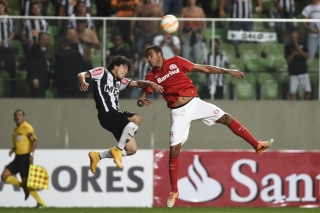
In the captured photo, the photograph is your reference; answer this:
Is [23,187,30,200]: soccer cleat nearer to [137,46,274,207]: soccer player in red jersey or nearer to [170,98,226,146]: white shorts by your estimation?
[137,46,274,207]: soccer player in red jersey

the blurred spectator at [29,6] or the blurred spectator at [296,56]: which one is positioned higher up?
the blurred spectator at [29,6]

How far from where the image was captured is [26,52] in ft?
61.3

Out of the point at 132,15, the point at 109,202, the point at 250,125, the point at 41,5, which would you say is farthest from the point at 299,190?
the point at 41,5

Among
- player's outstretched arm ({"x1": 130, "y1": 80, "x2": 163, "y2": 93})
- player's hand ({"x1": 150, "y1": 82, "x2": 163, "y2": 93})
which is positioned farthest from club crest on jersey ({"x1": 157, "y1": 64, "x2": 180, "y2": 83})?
player's hand ({"x1": 150, "y1": 82, "x2": 163, "y2": 93})

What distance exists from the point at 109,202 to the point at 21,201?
5.42 feet

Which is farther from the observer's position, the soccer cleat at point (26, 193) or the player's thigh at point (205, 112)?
Answer: the soccer cleat at point (26, 193)

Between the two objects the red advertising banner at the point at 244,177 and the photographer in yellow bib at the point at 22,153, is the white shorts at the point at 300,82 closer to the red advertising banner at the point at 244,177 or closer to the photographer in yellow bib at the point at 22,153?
the red advertising banner at the point at 244,177

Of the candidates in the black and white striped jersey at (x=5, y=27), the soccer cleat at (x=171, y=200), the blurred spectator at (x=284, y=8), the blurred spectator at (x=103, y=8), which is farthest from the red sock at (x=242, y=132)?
the blurred spectator at (x=103, y=8)

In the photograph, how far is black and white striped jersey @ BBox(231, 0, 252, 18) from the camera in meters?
19.9

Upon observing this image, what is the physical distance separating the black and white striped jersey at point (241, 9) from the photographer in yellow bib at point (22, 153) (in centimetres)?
466

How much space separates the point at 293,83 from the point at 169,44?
2.51m

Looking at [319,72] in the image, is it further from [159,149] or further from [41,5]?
[41,5]

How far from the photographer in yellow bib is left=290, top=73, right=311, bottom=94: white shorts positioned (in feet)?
16.2

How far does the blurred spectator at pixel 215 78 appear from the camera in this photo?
18656 millimetres
